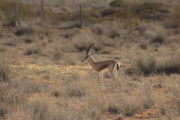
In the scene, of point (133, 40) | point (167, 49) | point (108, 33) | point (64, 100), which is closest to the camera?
point (64, 100)

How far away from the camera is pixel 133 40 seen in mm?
27594

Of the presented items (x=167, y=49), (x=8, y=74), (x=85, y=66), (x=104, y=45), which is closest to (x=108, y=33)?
(x=104, y=45)

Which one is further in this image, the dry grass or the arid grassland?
the dry grass

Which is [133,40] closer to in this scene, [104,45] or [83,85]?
[104,45]

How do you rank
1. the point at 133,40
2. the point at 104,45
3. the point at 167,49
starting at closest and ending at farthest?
the point at 167,49 → the point at 104,45 → the point at 133,40

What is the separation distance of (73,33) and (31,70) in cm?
1486

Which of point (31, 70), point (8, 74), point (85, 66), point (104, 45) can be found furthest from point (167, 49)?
point (8, 74)

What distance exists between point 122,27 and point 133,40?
4401 millimetres

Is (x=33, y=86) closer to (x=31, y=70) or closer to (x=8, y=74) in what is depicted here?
(x=8, y=74)

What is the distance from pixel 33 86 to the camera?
38.9 ft

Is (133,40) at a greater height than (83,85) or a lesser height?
lesser

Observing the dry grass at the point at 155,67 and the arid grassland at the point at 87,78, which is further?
the dry grass at the point at 155,67

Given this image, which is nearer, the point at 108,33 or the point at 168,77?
the point at 168,77

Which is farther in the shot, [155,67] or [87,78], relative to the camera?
[155,67]
